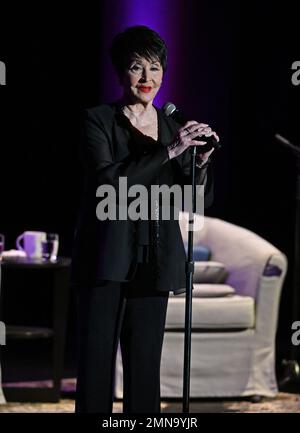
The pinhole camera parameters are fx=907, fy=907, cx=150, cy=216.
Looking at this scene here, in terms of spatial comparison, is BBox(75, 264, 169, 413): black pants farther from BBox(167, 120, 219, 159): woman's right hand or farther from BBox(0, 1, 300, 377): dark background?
BBox(0, 1, 300, 377): dark background

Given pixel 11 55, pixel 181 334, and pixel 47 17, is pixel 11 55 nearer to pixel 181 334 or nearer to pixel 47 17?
pixel 47 17

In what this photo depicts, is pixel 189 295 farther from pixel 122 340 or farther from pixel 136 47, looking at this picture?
pixel 136 47

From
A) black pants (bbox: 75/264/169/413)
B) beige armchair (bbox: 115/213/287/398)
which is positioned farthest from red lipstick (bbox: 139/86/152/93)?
beige armchair (bbox: 115/213/287/398)

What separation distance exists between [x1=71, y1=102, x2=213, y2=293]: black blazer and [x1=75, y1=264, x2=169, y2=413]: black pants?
0.14 feet

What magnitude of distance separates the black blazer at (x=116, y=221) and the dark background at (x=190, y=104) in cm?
292

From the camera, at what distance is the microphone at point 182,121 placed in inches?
96.0

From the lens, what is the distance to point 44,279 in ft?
19.9

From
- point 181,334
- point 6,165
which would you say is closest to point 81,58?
point 6,165

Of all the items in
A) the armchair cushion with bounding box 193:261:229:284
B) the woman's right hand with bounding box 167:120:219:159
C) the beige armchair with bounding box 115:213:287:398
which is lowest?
the beige armchair with bounding box 115:213:287:398

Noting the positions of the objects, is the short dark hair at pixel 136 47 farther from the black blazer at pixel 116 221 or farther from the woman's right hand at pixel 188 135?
the woman's right hand at pixel 188 135

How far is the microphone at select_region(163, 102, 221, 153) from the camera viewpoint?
2438 mm

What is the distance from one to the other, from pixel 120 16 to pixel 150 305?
11.5ft

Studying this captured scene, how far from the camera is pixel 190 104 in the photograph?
5844 millimetres
